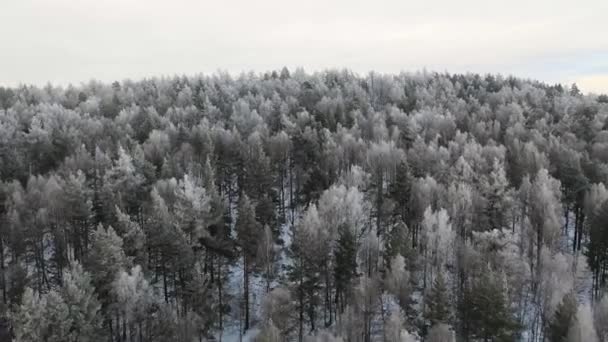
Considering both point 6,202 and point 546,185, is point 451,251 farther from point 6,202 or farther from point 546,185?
point 6,202

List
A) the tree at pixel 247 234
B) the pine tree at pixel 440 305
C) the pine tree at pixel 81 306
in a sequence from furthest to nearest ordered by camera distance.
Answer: the tree at pixel 247 234
the pine tree at pixel 440 305
the pine tree at pixel 81 306

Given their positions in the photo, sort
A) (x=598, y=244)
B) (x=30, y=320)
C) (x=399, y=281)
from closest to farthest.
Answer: (x=30, y=320)
(x=399, y=281)
(x=598, y=244)

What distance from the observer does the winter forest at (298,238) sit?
5238 cm

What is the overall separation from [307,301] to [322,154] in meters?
36.3

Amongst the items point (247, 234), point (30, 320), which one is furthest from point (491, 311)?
point (30, 320)

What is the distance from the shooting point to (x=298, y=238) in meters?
60.5

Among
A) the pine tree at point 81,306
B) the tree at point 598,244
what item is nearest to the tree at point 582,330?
the tree at point 598,244

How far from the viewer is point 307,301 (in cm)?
6009

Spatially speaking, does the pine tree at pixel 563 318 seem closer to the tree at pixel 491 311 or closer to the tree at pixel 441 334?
the tree at pixel 491 311

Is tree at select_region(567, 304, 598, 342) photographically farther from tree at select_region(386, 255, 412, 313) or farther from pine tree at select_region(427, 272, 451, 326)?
tree at select_region(386, 255, 412, 313)

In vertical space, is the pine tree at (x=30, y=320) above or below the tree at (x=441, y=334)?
above

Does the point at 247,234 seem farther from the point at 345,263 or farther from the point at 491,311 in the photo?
the point at 491,311

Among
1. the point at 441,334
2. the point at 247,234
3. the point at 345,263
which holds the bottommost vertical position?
the point at 441,334

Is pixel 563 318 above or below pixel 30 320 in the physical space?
below
